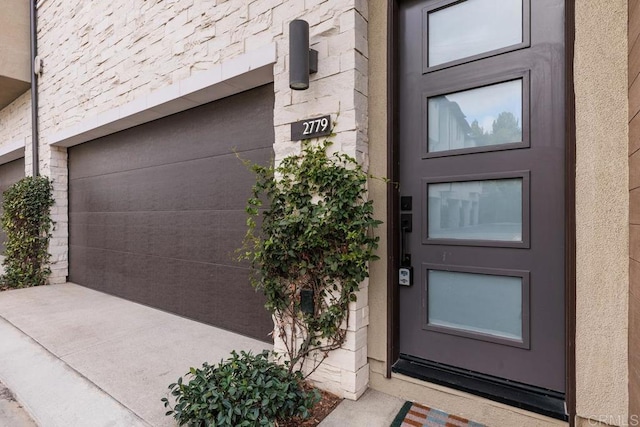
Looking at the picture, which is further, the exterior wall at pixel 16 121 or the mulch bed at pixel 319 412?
the exterior wall at pixel 16 121

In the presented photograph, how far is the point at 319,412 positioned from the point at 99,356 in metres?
1.92

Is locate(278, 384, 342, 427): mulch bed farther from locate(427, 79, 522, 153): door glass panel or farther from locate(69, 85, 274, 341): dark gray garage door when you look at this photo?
locate(427, 79, 522, 153): door glass panel

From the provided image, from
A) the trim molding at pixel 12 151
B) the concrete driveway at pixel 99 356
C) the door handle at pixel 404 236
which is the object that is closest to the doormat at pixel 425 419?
the door handle at pixel 404 236

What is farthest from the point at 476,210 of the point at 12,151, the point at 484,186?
the point at 12,151

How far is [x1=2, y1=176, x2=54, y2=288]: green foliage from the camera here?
16.5 feet

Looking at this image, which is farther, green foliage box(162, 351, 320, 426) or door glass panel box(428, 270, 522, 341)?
door glass panel box(428, 270, 522, 341)

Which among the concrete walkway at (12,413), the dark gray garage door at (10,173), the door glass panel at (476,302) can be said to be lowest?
the concrete walkway at (12,413)

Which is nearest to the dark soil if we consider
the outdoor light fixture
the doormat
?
the doormat

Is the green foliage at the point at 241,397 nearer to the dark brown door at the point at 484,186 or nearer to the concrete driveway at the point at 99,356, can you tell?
the concrete driveway at the point at 99,356

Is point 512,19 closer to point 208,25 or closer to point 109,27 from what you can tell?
point 208,25

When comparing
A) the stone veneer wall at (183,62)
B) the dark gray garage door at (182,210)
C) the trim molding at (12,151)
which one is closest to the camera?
the stone veneer wall at (183,62)

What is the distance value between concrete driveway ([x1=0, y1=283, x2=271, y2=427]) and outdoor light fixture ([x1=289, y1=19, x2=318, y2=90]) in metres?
2.14

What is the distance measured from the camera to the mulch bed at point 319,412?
1.81 metres

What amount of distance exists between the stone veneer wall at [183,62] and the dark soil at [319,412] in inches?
2.3
